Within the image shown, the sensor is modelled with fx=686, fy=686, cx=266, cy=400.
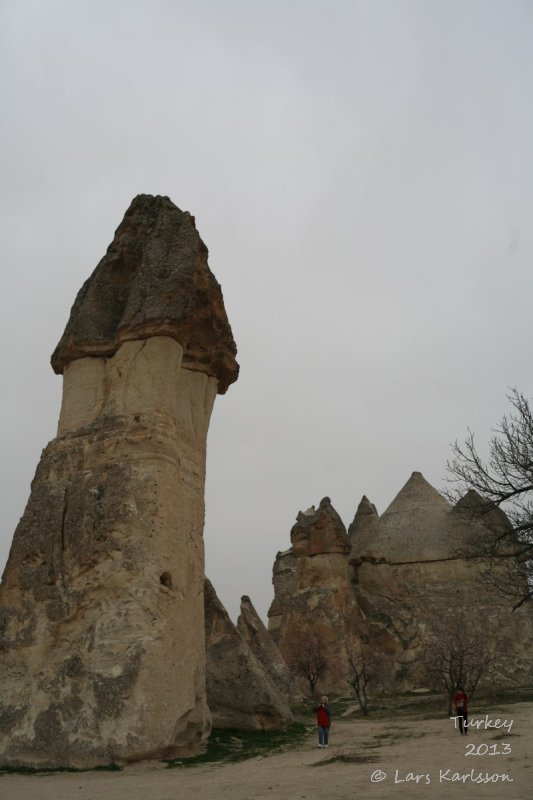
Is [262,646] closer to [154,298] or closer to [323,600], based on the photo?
[323,600]

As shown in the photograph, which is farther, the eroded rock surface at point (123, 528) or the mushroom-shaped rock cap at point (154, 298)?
the mushroom-shaped rock cap at point (154, 298)

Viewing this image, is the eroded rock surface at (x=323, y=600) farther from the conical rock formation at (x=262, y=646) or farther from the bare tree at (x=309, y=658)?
the conical rock formation at (x=262, y=646)

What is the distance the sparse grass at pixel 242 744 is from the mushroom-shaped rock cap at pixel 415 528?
12.8 m

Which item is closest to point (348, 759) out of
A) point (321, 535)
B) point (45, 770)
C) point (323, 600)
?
point (45, 770)

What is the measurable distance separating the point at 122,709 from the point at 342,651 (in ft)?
50.8

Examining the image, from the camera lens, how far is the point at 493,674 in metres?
21.5

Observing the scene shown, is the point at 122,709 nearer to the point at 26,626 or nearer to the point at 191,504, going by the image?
the point at 26,626

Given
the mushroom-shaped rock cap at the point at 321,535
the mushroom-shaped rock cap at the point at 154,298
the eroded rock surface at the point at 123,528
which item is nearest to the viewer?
the eroded rock surface at the point at 123,528

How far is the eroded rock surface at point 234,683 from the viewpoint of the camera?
42.7 ft

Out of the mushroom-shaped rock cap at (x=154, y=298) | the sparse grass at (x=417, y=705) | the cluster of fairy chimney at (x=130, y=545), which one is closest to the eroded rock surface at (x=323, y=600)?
the sparse grass at (x=417, y=705)

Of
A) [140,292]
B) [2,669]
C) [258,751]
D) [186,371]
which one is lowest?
[258,751]

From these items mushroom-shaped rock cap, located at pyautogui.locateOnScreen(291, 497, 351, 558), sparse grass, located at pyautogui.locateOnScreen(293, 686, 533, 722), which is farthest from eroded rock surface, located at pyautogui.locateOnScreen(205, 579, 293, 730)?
mushroom-shaped rock cap, located at pyautogui.locateOnScreen(291, 497, 351, 558)

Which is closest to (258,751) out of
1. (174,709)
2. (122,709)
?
(174,709)

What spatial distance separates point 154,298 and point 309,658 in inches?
593
